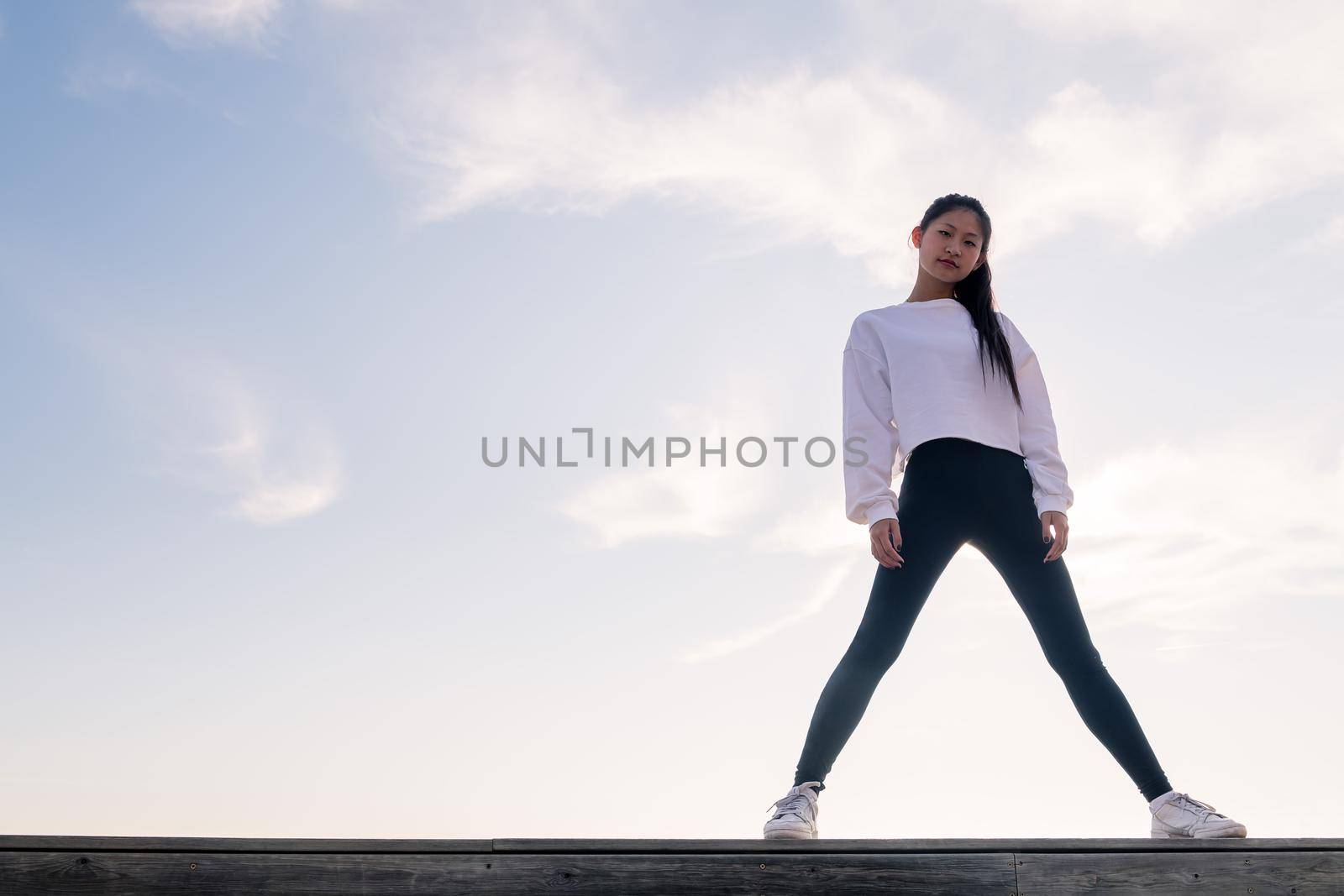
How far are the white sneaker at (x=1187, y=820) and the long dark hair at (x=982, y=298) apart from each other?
1.51 meters

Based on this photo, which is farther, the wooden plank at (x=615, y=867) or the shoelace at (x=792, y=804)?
the shoelace at (x=792, y=804)

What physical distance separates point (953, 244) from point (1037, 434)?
0.84 meters

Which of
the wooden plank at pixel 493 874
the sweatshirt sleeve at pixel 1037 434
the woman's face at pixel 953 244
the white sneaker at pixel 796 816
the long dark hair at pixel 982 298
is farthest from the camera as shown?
the woman's face at pixel 953 244

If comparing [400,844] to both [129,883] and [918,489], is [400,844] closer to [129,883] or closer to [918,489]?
[129,883]

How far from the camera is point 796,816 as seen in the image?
3510 mm

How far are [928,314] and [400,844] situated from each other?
276cm

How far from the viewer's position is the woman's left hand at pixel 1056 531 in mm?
3934

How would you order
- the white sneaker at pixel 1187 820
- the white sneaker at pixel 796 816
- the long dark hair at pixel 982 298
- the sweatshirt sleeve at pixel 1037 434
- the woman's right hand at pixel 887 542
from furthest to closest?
the long dark hair at pixel 982 298, the sweatshirt sleeve at pixel 1037 434, the woman's right hand at pixel 887 542, the white sneaker at pixel 796 816, the white sneaker at pixel 1187 820

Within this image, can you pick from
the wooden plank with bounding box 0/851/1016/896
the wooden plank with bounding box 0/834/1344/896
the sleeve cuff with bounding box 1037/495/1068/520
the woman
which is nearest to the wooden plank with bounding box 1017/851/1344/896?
the wooden plank with bounding box 0/834/1344/896

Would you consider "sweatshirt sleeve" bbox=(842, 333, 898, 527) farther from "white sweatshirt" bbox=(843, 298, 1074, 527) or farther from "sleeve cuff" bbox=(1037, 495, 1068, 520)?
"sleeve cuff" bbox=(1037, 495, 1068, 520)

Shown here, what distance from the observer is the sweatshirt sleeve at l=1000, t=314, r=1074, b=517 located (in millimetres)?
4008

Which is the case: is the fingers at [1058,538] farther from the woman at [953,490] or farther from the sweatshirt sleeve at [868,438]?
the sweatshirt sleeve at [868,438]

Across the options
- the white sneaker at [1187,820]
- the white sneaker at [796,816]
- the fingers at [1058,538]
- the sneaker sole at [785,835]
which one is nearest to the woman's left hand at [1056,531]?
the fingers at [1058,538]

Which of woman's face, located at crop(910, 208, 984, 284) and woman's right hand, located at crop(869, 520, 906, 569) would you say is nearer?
woman's right hand, located at crop(869, 520, 906, 569)
